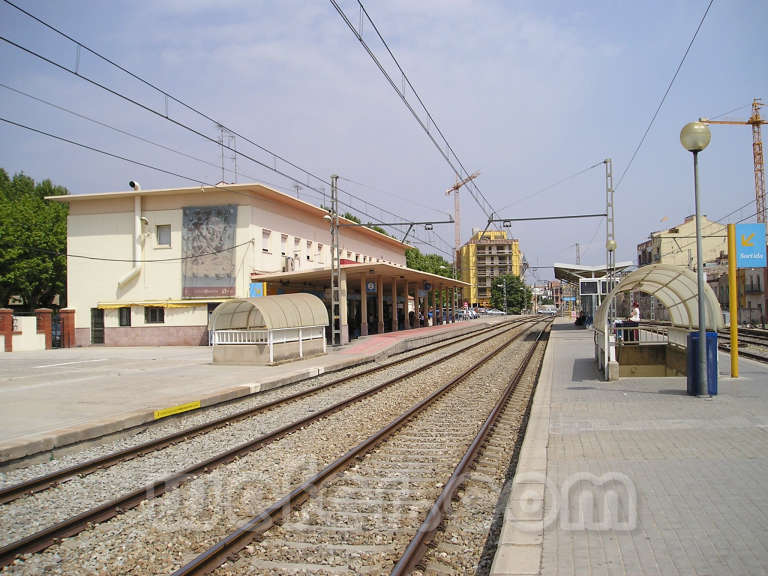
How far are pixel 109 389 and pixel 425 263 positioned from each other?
246 feet

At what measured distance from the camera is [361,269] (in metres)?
29.6

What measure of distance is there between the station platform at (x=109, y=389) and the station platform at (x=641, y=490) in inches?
246

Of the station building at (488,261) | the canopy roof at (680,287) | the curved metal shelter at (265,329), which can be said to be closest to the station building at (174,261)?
the curved metal shelter at (265,329)

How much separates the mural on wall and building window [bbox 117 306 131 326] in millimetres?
3341

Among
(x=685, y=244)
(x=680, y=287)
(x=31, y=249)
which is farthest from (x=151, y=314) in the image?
(x=685, y=244)

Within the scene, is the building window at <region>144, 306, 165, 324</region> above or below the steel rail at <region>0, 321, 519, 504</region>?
above

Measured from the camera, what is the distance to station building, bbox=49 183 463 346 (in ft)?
104

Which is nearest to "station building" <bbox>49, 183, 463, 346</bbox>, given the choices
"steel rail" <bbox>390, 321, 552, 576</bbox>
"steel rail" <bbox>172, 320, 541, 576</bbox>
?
"steel rail" <bbox>390, 321, 552, 576</bbox>

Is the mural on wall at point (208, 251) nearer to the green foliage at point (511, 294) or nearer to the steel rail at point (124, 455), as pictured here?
the steel rail at point (124, 455)

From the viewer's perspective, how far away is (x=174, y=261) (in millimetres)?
32562

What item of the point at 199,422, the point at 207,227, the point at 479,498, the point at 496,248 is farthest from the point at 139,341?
the point at 496,248

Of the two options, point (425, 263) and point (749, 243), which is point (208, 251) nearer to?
point (749, 243)

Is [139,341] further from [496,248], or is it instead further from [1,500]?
[496,248]

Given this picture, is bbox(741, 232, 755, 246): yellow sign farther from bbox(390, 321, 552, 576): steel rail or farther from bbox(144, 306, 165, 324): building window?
bbox(144, 306, 165, 324): building window
